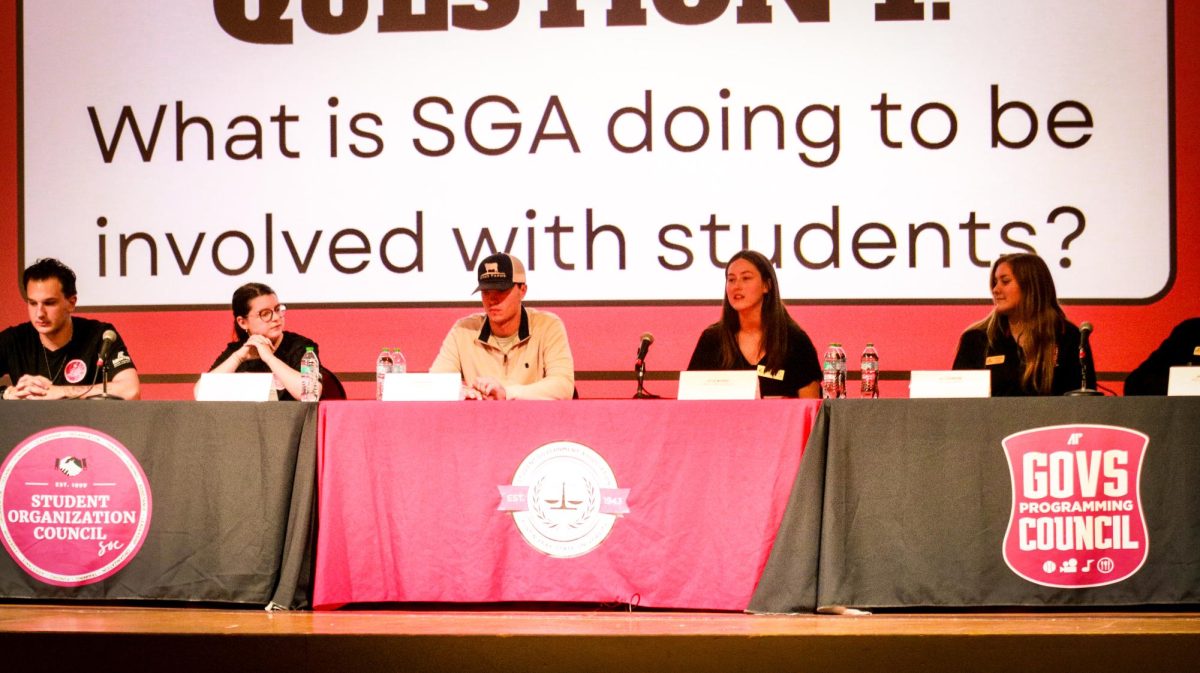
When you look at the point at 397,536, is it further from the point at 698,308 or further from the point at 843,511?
the point at 698,308

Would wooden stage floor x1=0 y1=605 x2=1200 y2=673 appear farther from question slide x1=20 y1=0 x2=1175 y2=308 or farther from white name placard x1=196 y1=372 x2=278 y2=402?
question slide x1=20 y1=0 x2=1175 y2=308

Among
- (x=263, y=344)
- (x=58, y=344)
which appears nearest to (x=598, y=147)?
(x=263, y=344)

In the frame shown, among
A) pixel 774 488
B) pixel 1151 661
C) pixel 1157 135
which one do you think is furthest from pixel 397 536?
pixel 1157 135

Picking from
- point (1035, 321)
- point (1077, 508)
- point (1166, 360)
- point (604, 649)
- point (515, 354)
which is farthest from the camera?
point (1166, 360)

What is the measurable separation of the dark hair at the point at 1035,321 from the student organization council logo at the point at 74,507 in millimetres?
2935

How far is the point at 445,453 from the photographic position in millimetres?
3354

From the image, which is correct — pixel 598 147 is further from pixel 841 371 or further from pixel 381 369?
pixel 841 371

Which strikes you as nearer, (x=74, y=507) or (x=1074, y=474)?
(x=1074, y=474)

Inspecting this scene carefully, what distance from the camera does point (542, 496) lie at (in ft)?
10.8

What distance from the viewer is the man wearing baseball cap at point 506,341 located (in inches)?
157

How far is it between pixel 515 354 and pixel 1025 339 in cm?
182

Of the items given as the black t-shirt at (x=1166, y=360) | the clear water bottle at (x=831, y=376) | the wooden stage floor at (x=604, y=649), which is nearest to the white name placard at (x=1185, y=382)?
the wooden stage floor at (x=604, y=649)

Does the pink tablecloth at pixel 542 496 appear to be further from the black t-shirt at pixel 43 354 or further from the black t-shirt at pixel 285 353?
the black t-shirt at pixel 43 354

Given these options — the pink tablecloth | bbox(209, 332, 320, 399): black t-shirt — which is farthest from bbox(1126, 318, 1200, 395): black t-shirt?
Result: bbox(209, 332, 320, 399): black t-shirt
